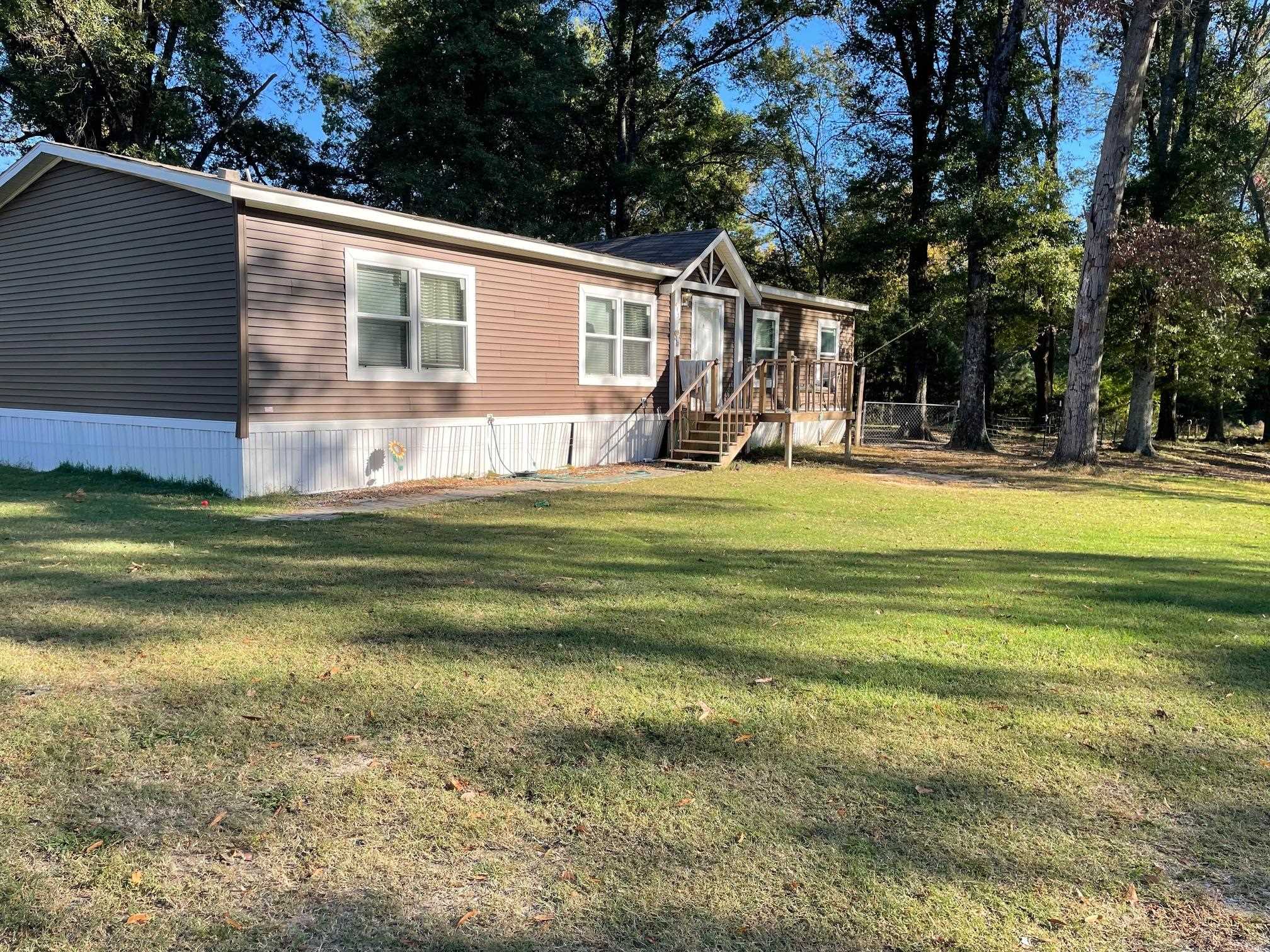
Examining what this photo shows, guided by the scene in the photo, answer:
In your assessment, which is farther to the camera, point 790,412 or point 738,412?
point 738,412

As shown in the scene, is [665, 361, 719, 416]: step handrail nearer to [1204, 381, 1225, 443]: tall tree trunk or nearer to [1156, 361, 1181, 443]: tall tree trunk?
[1156, 361, 1181, 443]: tall tree trunk

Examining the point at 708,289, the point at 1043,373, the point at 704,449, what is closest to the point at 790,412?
the point at 704,449

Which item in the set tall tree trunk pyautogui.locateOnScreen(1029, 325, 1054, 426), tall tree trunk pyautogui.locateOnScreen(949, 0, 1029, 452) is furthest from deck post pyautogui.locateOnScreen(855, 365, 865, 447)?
tall tree trunk pyautogui.locateOnScreen(1029, 325, 1054, 426)

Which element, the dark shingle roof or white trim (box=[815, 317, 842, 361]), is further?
white trim (box=[815, 317, 842, 361])

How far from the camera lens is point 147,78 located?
2094 cm

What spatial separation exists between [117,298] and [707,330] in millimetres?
9532

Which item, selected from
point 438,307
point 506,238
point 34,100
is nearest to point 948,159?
point 506,238

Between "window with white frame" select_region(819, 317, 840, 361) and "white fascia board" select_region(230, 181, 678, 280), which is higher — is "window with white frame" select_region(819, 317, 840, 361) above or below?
below

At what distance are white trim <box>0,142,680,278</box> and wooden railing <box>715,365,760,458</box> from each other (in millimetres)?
3081

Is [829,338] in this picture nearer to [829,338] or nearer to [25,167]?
[829,338]

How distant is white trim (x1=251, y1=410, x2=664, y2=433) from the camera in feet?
31.4

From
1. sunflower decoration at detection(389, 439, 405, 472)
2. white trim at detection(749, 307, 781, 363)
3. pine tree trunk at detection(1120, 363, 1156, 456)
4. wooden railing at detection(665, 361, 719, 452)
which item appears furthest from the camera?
pine tree trunk at detection(1120, 363, 1156, 456)

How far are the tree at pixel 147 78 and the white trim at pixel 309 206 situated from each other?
30.4ft

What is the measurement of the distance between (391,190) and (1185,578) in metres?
24.0
